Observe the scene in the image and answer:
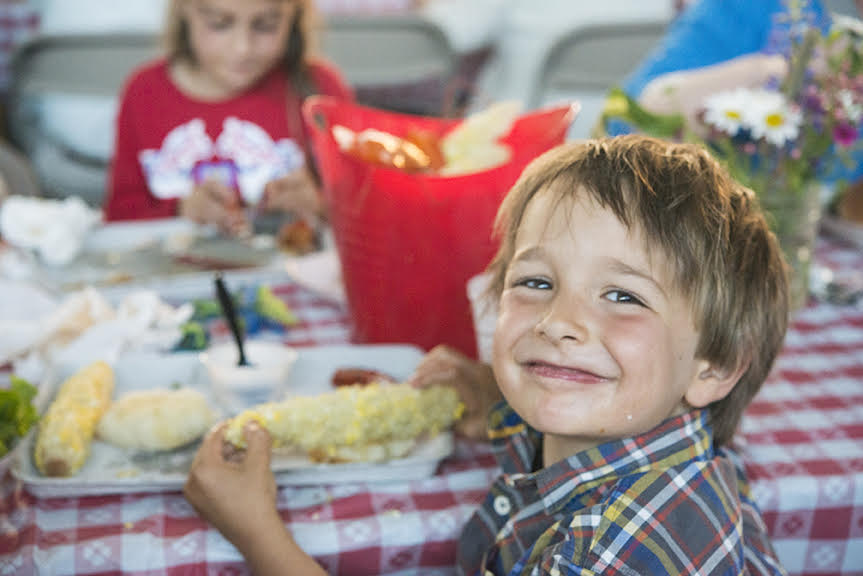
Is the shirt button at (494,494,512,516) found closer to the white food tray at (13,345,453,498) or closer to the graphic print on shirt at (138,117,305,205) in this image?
the white food tray at (13,345,453,498)

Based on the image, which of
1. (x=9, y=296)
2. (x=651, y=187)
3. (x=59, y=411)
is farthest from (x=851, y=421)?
(x=9, y=296)

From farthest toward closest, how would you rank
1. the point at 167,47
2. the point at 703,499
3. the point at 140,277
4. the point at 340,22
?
1. the point at 340,22
2. the point at 167,47
3. the point at 140,277
4. the point at 703,499

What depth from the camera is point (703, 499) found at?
0.78m

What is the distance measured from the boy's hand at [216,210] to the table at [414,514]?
79 centimetres

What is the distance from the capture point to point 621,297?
2.64ft

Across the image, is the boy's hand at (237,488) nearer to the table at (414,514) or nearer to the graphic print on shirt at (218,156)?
the table at (414,514)

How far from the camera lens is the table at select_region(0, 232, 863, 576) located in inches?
32.7

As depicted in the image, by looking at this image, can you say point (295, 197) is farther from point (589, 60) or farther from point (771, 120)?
point (589, 60)

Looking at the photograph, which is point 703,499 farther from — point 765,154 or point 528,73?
point 528,73

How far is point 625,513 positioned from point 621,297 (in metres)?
0.20

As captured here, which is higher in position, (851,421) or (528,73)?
(851,421)

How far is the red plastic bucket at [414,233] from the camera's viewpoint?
1.04 meters

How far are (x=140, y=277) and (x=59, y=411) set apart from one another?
0.53m

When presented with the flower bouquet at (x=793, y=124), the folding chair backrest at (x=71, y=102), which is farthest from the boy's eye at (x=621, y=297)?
the folding chair backrest at (x=71, y=102)
